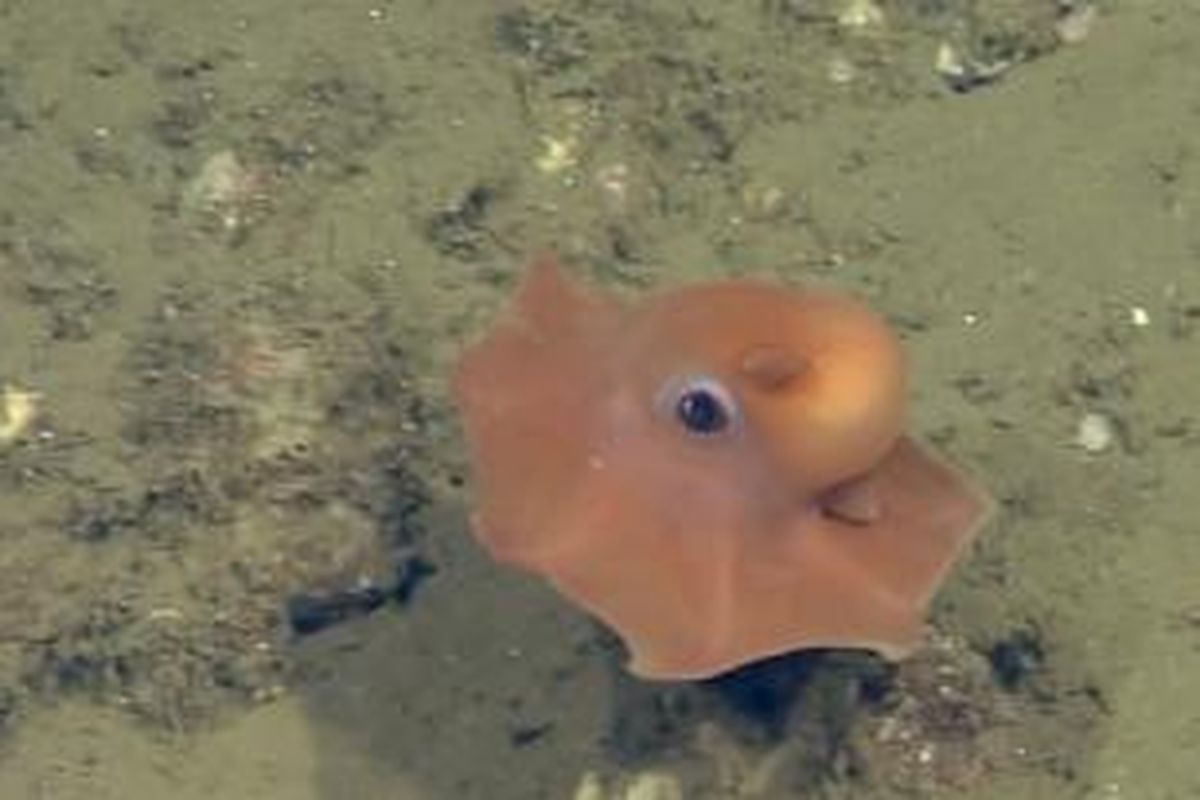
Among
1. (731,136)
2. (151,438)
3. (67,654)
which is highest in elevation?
(731,136)

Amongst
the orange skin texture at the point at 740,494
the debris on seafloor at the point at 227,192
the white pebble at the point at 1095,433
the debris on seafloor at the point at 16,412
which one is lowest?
the debris on seafloor at the point at 16,412

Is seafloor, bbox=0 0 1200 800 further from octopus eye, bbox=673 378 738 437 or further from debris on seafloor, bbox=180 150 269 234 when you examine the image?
octopus eye, bbox=673 378 738 437

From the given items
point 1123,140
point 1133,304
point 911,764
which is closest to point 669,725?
point 911,764

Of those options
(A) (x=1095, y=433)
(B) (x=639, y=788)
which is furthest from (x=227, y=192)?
(A) (x=1095, y=433)

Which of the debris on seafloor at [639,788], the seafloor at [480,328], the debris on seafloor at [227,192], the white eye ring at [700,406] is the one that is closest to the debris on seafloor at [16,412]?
the seafloor at [480,328]

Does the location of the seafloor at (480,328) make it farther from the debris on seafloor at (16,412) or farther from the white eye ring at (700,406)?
the white eye ring at (700,406)

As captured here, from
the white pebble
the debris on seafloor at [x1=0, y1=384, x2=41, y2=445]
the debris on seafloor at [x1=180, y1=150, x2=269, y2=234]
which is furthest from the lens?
the debris on seafloor at [x1=180, y1=150, x2=269, y2=234]

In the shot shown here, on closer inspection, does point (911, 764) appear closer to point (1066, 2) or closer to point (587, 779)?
point (587, 779)

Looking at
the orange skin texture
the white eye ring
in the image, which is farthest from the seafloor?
the white eye ring
